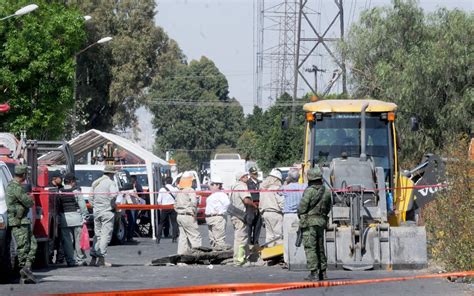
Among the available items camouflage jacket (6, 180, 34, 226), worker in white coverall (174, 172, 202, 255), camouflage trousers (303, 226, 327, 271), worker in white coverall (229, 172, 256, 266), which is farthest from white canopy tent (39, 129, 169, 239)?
camouflage trousers (303, 226, 327, 271)

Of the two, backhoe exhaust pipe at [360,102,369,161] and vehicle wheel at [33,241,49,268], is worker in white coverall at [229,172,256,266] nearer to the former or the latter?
backhoe exhaust pipe at [360,102,369,161]

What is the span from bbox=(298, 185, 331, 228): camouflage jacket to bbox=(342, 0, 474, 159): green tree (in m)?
27.5

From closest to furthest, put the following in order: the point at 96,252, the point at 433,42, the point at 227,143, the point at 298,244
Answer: the point at 298,244 < the point at 96,252 < the point at 433,42 < the point at 227,143

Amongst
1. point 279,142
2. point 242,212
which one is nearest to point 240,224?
point 242,212

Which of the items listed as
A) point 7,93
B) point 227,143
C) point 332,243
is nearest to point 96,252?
point 332,243

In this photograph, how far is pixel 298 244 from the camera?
1764 cm

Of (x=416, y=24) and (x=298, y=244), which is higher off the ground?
(x=416, y=24)

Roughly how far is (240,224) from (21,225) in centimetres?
540

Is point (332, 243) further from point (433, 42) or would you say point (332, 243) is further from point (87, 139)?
point (433, 42)

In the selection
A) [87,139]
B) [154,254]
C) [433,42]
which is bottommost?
[154,254]

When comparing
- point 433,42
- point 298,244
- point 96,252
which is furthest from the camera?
point 433,42

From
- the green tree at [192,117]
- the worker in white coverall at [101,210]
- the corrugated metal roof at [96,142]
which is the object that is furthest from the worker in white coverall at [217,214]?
the green tree at [192,117]

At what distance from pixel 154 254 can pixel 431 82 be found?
22.9m

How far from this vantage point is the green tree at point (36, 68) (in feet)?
144
